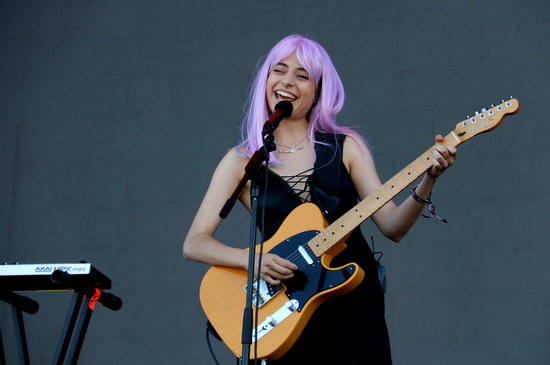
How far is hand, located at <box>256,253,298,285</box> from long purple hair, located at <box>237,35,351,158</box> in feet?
1.48

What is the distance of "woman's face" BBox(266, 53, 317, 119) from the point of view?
278 cm

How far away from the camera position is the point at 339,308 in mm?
2463

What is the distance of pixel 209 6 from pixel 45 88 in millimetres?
1035

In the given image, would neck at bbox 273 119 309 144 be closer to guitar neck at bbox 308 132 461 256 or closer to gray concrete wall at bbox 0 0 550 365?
guitar neck at bbox 308 132 461 256

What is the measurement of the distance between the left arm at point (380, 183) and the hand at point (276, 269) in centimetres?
36

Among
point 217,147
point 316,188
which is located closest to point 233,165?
point 316,188

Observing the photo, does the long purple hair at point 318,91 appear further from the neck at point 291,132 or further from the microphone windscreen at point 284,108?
the microphone windscreen at point 284,108

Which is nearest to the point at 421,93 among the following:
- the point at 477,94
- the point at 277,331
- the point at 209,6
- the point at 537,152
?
the point at 477,94

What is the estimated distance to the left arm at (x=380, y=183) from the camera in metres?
2.46

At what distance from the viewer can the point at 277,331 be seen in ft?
8.00

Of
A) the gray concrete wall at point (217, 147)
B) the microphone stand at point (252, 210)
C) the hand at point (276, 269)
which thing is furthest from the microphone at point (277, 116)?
the gray concrete wall at point (217, 147)

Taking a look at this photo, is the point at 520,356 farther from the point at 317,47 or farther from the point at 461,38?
the point at 317,47

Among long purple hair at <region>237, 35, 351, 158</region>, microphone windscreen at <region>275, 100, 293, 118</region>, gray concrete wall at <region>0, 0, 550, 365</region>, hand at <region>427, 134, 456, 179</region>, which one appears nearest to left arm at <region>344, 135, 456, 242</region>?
hand at <region>427, 134, 456, 179</region>

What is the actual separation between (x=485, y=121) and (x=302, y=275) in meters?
0.73
